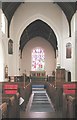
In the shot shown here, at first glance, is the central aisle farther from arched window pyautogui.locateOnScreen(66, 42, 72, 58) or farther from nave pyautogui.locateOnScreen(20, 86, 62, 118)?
arched window pyautogui.locateOnScreen(66, 42, 72, 58)

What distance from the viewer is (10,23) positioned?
22547 mm

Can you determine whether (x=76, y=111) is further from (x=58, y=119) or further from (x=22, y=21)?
(x=22, y=21)

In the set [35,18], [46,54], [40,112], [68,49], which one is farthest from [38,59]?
[40,112]

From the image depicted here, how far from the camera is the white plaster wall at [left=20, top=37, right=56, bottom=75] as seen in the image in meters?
35.5

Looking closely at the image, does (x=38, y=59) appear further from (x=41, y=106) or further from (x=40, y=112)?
(x=40, y=112)

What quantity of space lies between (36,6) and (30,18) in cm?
127

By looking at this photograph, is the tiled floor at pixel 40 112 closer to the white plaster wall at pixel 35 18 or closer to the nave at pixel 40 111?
the nave at pixel 40 111

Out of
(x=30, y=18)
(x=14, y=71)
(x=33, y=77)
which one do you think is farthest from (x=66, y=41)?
(x=33, y=77)

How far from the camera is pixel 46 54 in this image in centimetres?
3656

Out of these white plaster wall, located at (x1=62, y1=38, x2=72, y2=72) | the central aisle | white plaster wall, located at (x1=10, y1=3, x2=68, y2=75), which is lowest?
the central aisle

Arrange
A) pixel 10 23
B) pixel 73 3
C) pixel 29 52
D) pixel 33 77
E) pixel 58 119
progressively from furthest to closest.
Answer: pixel 29 52, pixel 33 77, pixel 10 23, pixel 73 3, pixel 58 119

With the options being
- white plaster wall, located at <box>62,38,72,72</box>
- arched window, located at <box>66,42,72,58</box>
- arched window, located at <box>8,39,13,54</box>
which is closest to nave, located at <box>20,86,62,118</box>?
white plaster wall, located at <box>62,38,72,72</box>

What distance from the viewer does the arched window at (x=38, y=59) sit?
120 ft

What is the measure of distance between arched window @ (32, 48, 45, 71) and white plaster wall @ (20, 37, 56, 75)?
2.13ft
